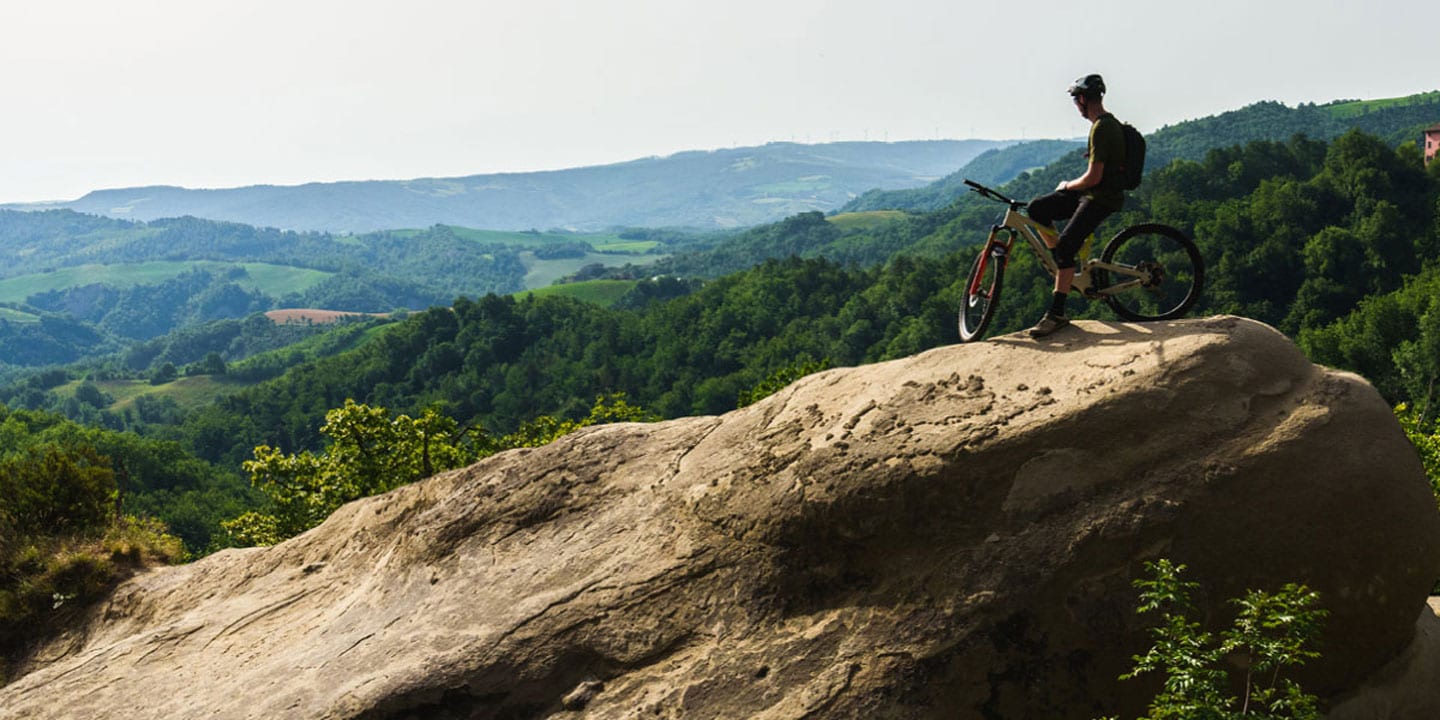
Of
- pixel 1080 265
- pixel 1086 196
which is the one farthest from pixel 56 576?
pixel 1086 196

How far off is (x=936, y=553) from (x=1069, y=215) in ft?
16.4

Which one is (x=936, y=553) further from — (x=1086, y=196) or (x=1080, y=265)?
(x=1086, y=196)

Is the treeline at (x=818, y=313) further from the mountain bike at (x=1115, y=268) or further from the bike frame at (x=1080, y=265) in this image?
the bike frame at (x=1080, y=265)

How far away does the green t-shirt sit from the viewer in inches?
488

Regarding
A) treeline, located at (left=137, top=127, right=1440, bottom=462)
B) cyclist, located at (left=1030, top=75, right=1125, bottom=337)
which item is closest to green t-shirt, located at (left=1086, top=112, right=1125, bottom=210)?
cyclist, located at (left=1030, top=75, right=1125, bottom=337)

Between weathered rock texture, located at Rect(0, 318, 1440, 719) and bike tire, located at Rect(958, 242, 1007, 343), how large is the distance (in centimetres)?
144

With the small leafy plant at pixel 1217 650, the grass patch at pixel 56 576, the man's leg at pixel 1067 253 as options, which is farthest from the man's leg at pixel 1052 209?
the grass patch at pixel 56 576

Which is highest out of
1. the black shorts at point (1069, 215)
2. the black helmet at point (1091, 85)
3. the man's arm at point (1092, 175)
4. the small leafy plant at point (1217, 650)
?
the black helmet at point (1091, 85)

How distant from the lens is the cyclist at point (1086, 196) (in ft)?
40.6

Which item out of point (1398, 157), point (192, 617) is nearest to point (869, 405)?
point (192, 617)

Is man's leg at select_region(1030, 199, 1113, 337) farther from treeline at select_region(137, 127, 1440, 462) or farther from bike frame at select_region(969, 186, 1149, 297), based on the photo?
treeline at select_region(137, 127, 1440, 462)

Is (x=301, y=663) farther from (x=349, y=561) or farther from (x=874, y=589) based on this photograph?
(x=874, y=589)

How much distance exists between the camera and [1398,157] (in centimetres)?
11169

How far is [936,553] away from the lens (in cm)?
1135
